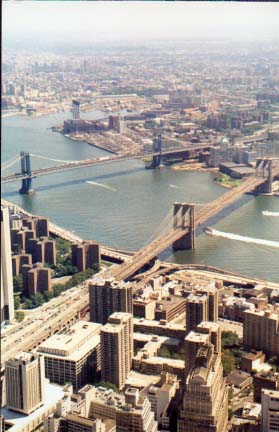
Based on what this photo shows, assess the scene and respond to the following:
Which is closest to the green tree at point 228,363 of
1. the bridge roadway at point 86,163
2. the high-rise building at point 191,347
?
the high-rise building at point 191,347

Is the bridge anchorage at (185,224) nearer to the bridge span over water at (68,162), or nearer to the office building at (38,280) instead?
the office building at (38,280)

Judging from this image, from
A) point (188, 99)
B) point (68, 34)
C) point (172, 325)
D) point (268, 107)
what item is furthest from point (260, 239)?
point (188, 99)

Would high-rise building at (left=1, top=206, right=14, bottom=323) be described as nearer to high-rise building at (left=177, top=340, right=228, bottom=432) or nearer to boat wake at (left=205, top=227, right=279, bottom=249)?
high-rise building at (left=177, top=340, right=228, bottom=432)

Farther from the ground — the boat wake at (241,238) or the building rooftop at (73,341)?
the boat wake at (241,238)

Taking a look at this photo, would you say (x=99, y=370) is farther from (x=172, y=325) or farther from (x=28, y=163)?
(x=28, y=163)

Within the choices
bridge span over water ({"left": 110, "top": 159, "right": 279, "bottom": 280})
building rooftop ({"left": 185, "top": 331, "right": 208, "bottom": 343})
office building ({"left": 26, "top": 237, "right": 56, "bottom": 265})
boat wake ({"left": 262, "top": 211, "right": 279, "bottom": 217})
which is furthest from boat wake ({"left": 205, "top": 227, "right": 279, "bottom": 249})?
building rooftop ({"left": 185, "top": 331, "right": 208, "bottom": 343})
